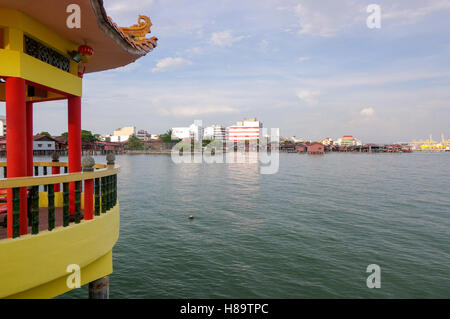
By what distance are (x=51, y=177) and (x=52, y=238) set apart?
1.05 m

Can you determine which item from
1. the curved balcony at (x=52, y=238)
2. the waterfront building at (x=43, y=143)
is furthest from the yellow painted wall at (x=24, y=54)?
the waterfront building at (x=43, y=143)

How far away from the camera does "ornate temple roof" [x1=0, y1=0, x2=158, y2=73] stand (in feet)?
17.1

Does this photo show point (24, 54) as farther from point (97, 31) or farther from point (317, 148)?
point (317, 148)

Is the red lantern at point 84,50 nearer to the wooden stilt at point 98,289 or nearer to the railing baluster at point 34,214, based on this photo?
the railing baluster at point 34,214

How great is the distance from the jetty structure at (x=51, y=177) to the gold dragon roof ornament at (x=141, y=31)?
956 mm

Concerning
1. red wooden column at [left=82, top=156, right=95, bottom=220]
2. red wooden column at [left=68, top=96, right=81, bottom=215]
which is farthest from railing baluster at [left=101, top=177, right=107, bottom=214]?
red wooden column at [left=68, top=96, right=81, bottom=215]

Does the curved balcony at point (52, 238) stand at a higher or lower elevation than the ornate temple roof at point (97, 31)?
lower

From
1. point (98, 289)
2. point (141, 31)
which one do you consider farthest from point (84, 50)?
point (98, 289)

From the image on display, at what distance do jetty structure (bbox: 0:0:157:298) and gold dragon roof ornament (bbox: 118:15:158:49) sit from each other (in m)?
0.96

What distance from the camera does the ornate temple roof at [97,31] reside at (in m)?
5.22

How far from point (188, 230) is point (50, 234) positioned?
14.8 metres

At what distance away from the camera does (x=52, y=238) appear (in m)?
4.89

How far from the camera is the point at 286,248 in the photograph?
51.5ft

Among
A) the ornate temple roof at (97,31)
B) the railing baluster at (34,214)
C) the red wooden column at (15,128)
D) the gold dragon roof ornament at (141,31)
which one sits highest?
the gold dragon roof ornament at (141,31)
